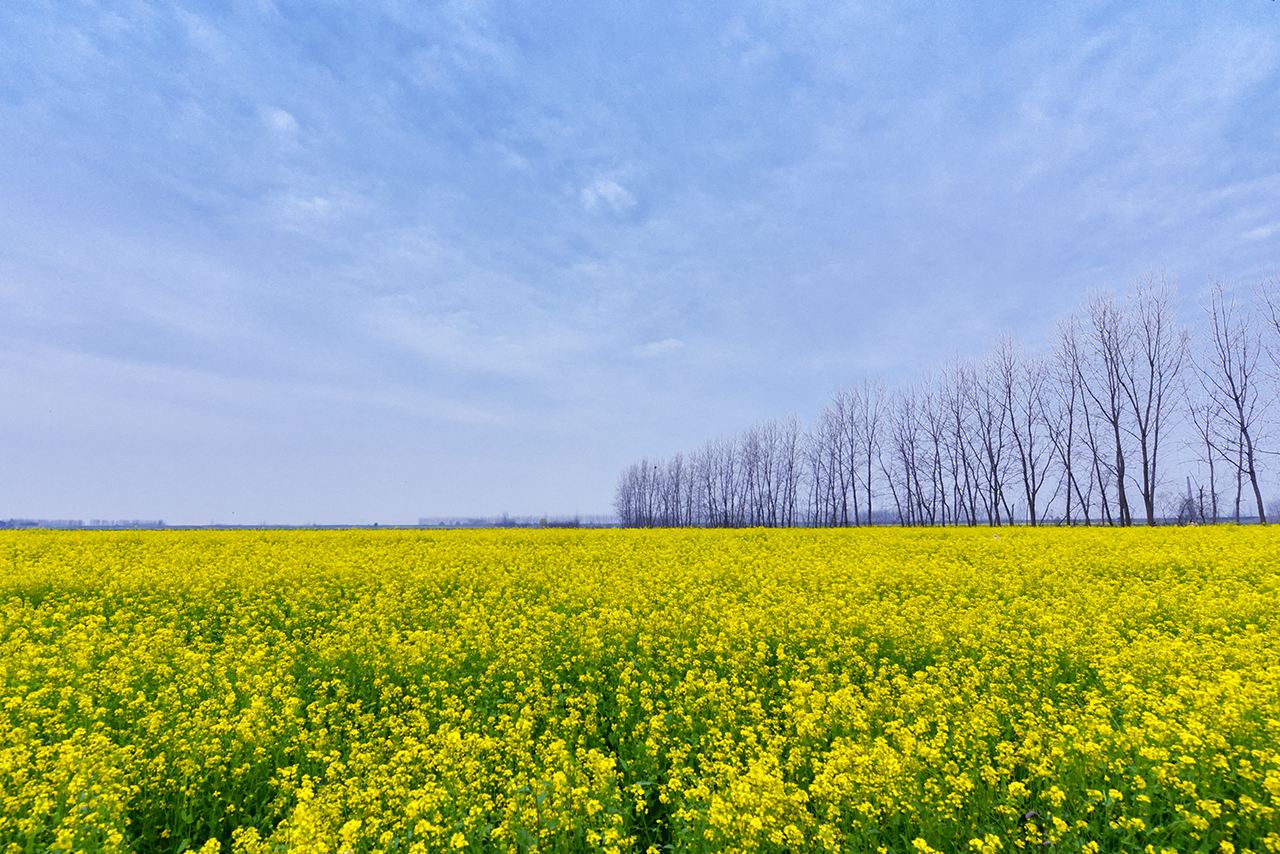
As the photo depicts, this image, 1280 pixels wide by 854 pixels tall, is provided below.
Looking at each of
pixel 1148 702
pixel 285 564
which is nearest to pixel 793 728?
pixel 1148 702

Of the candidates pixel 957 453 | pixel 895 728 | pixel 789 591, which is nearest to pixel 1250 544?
pixel 789 591

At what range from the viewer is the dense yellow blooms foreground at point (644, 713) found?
14.3 ft

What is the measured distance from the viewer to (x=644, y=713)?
698cm

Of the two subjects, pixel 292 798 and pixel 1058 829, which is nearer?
pixel 1058 829

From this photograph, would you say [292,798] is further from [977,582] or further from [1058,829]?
[977,582]

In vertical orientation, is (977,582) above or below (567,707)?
above

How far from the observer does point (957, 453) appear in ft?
192

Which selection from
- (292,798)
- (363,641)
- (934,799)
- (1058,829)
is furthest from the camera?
(363,641)

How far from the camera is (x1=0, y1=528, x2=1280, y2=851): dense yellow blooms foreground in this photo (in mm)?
4344

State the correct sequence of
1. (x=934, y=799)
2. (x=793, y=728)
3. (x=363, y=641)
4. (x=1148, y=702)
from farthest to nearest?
(x=363, y=641)
(x=793, y=728)
(x=1148, y=702)
(x=934, y=799)

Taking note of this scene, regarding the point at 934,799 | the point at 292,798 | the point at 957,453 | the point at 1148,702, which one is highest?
the point at 957,453

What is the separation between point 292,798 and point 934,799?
570 centimetres

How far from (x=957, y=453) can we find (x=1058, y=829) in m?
62.4

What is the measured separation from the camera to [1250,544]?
1836 centimetres
